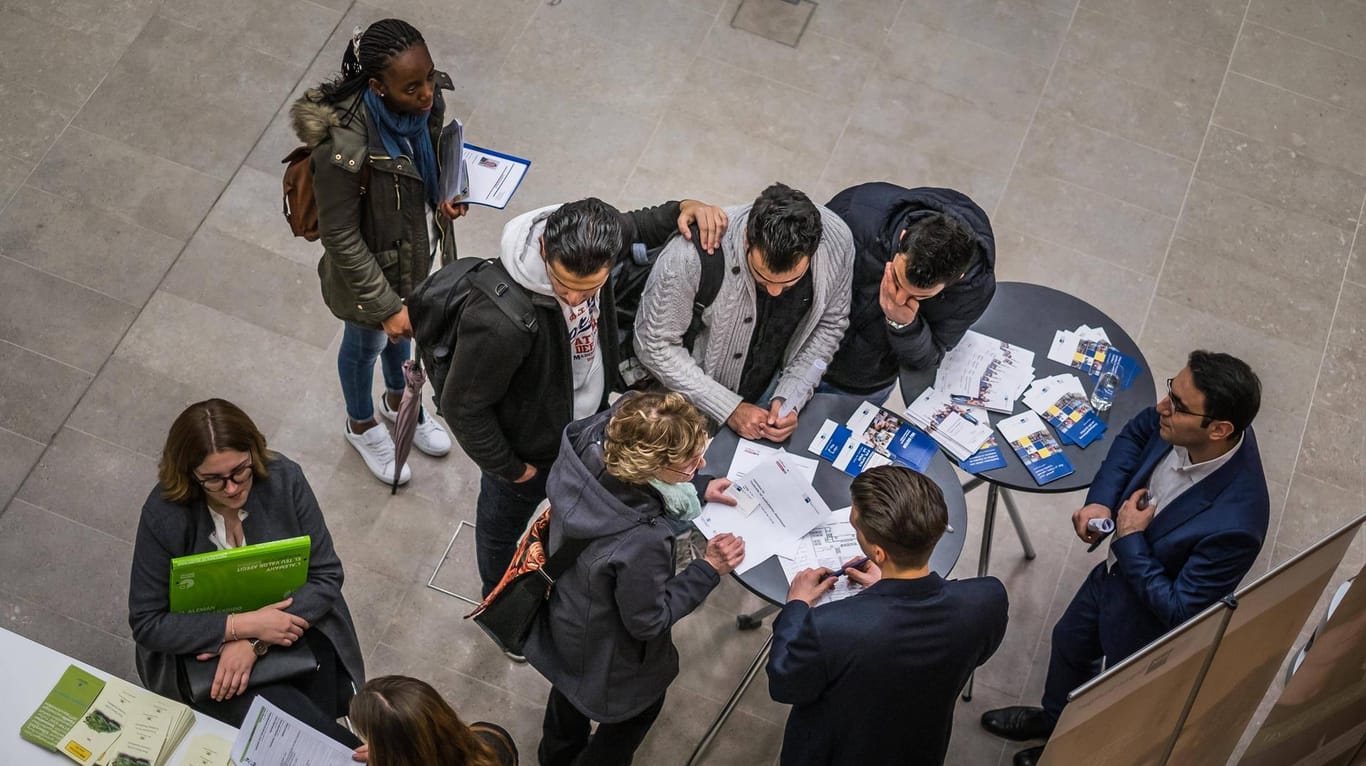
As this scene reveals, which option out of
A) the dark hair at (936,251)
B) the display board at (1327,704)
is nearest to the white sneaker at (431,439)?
the dark hair at (936,251)

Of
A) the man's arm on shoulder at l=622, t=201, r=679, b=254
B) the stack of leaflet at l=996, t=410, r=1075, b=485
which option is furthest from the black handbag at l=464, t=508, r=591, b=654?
the stack of leaflet at l=996, t=410, r=1075, b=485

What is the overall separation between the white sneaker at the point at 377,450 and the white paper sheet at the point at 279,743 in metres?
1.66

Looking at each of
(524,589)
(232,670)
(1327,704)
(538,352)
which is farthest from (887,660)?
(232,670)

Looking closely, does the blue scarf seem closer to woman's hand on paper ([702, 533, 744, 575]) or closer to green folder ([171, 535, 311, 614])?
green folder ([171, 535, 311, 614])

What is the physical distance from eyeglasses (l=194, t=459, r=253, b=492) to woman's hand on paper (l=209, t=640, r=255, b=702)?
0.45 m

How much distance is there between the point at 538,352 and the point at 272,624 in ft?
3.53

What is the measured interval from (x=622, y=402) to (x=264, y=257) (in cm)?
274

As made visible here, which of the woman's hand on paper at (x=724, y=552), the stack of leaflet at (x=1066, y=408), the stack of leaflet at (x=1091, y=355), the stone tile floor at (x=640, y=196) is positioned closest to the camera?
the woman's hand on paper at (x=724, y=552)

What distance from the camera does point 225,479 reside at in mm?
3342

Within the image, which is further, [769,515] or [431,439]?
[431,439]

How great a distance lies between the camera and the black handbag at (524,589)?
333 centimetres

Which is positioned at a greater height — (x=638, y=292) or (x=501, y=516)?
(x=638, y=292)

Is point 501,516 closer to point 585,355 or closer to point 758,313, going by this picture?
point 585,355

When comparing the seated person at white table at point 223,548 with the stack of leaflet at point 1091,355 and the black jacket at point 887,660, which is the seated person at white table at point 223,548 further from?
the stack of leaflet at point 1091,355
